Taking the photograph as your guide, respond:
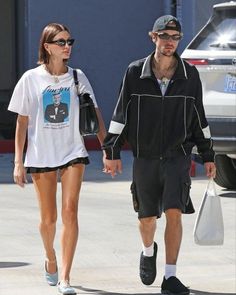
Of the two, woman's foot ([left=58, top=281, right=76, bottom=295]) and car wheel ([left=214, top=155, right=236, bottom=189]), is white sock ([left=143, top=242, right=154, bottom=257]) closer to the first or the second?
woman's foot ([left=58, top=281, right=76, bottom=295])

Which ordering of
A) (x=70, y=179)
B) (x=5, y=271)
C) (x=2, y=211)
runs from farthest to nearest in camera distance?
(x=2, y=211)
(x=5, y=271)
(x=70, y=179)

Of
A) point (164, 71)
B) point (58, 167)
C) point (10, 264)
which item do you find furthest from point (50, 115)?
point (10, 264)

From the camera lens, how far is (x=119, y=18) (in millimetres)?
17172

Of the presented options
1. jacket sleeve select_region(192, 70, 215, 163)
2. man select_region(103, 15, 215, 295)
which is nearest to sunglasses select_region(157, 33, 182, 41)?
man select_region(103, 15, 215, 295)

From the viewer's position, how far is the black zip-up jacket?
721cm

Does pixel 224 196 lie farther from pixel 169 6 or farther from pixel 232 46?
pixel 169 6

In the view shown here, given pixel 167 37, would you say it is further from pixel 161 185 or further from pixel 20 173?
pixel 20 173

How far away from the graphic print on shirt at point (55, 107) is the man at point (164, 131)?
0.34m

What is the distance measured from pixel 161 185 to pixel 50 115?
2.97ft

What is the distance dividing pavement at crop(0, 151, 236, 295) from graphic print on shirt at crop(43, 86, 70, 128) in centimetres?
117

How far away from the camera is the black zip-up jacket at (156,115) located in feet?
23.6

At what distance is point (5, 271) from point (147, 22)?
9.87 m

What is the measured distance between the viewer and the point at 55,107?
23.7ft

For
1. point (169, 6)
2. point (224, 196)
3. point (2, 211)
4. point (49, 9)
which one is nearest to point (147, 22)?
point (169, 6)
